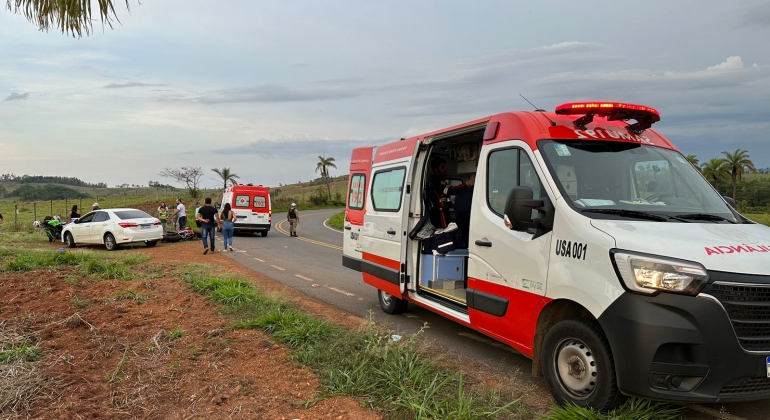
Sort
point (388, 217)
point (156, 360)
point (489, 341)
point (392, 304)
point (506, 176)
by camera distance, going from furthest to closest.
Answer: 1. point (392, 304)
2. point (388, 217)
3. point (489, 341)
4. point (156, 360)
5. point (506, 176)

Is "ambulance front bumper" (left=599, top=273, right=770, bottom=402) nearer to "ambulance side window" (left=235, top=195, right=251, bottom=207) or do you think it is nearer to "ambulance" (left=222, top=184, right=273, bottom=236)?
"ambulance" (left=222, top=184, right=273, bottom=236)

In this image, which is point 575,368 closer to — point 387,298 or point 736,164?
point 387,298

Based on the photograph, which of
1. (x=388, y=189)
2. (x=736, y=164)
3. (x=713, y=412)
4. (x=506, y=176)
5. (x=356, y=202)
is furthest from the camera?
(x=736, y=164)

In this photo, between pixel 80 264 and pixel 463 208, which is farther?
pixel 80 264

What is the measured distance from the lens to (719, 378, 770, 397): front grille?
328 cm

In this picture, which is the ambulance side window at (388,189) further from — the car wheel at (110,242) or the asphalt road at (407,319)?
the car wheel at (110,242)

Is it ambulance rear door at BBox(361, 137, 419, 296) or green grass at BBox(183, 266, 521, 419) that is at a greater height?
ambulance rear door at BBox(361, 137, 419, 296)

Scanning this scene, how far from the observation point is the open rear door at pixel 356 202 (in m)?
8.17

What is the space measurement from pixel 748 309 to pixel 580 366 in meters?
1.16

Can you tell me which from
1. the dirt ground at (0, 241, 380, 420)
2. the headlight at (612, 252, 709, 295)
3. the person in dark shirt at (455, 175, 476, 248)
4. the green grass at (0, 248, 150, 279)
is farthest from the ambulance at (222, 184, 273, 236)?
the headlight at (612, 252, 709, 295)

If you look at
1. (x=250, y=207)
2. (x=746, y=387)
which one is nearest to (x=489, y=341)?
(x=746, y=387)

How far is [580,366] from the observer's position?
12.6ft

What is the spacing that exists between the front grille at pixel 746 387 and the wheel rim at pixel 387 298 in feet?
15.4

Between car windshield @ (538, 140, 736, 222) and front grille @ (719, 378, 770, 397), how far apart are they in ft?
4.10
